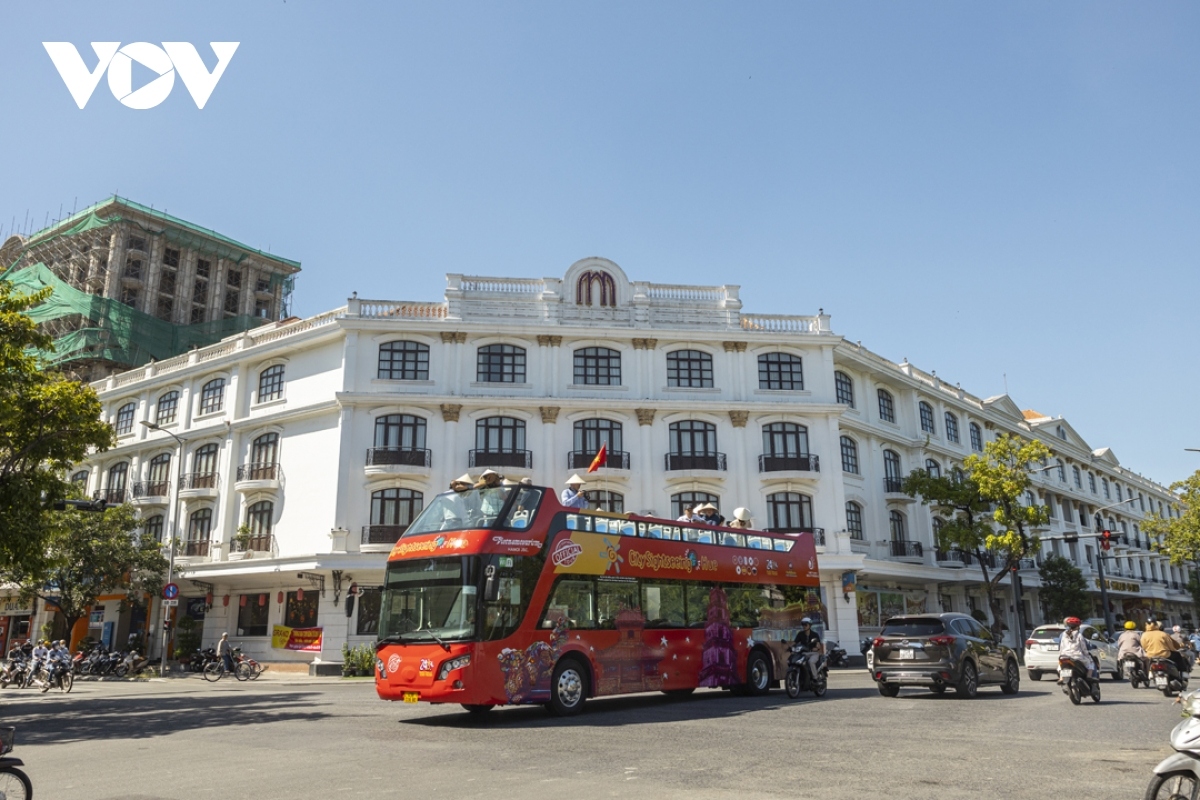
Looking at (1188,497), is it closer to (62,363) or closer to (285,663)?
(285,663)

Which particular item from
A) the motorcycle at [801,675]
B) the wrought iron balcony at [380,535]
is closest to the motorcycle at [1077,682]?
the motorcycle at [801,675]

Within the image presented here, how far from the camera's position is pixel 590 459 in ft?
108

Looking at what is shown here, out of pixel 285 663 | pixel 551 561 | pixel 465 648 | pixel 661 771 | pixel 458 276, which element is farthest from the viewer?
pixel 458 276

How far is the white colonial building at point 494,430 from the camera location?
32.1 m

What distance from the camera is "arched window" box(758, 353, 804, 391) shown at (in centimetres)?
3500

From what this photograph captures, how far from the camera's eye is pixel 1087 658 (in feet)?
48.6

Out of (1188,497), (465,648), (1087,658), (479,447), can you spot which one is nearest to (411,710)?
(465,648)

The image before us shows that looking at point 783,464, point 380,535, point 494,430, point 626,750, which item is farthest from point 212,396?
point 626,750

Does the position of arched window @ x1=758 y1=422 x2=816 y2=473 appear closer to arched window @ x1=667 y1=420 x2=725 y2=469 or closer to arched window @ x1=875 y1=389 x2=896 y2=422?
arched window @ x1=667 y1=420 x2=725 y2=469

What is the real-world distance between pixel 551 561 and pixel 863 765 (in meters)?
6.51

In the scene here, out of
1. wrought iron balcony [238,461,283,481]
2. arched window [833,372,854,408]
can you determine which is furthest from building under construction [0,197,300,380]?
arched window [833,372,854,408]

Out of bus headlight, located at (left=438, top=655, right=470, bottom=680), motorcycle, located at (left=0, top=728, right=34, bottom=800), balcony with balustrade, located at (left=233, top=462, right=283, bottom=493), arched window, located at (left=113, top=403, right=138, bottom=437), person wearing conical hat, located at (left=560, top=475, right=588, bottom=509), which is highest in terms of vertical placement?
arched window, located at (left=113, top=403, right=138, bottom=437)

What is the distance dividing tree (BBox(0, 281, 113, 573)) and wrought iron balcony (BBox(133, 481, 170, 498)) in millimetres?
16925

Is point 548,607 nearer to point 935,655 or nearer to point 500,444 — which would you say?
point 935,655
